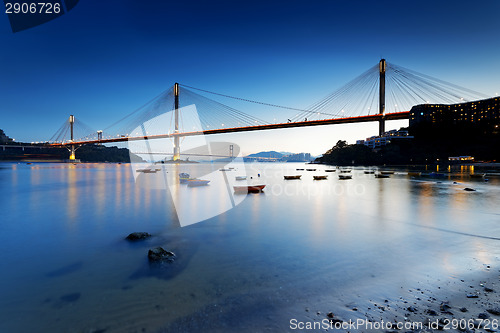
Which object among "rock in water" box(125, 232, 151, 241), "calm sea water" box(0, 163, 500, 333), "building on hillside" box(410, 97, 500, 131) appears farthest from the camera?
"building on hillside" box(410, 97, 500, 131)

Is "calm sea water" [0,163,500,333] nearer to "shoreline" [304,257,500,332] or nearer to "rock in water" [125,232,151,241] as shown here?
"shoreline" [304,257,500,332]

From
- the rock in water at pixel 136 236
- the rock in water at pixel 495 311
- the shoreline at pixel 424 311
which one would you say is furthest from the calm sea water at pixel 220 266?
the rock in water at pixel 495 311

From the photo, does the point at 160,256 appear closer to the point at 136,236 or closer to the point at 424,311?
the point at 136,236

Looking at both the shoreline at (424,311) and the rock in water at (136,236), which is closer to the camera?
the shoreline at (424,311)

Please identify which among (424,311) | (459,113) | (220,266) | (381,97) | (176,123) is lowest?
(220,266)

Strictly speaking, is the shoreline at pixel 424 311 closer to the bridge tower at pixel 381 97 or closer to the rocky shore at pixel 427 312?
the rocky shore at pixel 427 312

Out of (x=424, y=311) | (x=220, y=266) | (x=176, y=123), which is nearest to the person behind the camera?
(x=424, y=311)

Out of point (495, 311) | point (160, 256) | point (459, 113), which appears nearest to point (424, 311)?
point (495, 311)

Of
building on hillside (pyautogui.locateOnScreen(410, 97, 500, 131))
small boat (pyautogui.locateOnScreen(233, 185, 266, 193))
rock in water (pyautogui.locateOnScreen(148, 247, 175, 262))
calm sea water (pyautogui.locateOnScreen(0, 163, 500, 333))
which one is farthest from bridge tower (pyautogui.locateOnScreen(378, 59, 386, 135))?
rock in water (pyautogui.locateOnScreen(148, 247, 175, 262))

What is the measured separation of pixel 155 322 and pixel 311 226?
631 cm

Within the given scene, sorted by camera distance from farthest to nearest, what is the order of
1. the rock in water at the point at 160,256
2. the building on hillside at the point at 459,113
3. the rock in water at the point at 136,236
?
the building on hillside at the point at 459,113 < the rock in water at the point at 136,236 < the rock in water at the point at 160,256

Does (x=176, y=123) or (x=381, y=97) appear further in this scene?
(x=176, y=123)

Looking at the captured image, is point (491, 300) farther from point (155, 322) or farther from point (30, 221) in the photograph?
point (30, 221)

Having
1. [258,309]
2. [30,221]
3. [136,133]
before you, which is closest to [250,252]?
[258,309]
